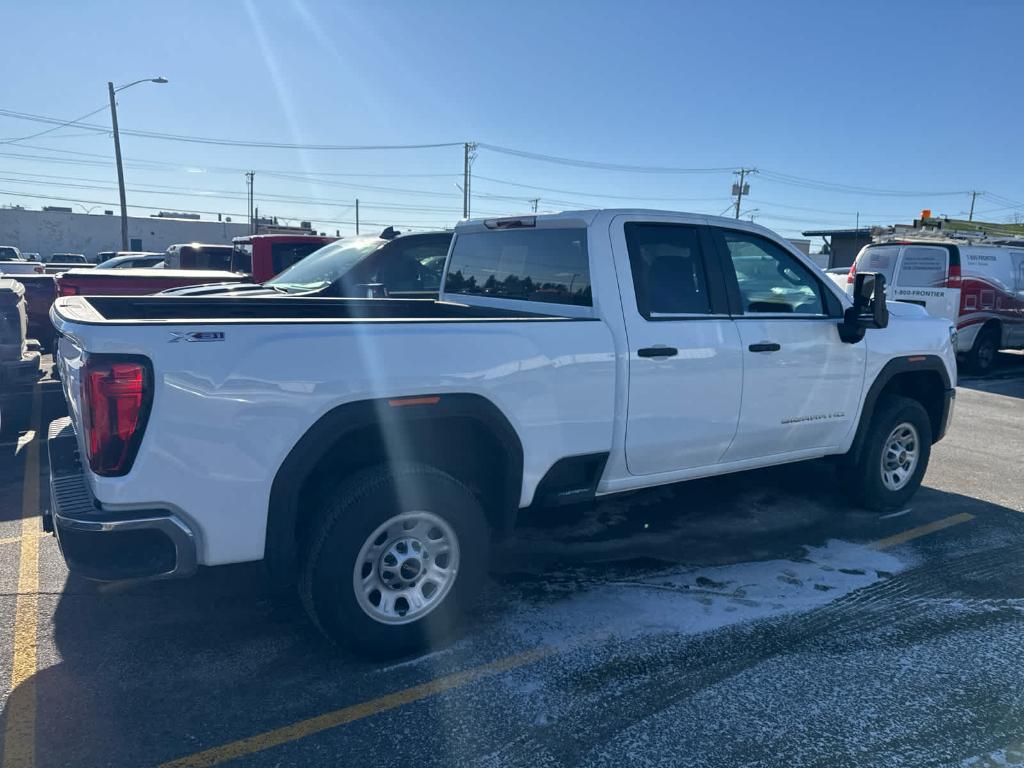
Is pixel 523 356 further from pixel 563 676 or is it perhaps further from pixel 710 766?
pixel 710 766

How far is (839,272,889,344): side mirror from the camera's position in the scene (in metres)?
4.62

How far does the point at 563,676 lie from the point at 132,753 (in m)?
1.69

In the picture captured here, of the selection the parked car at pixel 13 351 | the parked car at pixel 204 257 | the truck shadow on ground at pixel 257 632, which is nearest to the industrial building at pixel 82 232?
the parked car at pixel 204 257

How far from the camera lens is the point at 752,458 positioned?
4.65 m

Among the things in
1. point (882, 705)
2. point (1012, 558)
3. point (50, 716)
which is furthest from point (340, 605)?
point (1012, 558)

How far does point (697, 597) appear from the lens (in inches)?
161

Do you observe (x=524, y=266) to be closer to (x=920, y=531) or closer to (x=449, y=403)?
(x=449, y=403)

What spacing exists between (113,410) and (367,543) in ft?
3.64

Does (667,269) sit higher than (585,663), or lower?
higher

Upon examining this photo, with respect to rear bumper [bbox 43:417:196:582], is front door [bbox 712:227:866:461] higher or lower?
higher

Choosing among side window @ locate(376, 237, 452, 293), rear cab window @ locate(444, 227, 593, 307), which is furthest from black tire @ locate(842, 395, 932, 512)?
side window @ locate(376, 237, 452, 293)

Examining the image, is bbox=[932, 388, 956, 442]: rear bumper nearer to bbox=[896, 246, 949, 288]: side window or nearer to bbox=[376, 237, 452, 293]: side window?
bbox=[376, 237, 452, 293]: side window

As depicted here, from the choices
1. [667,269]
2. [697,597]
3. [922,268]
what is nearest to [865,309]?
[667,269]

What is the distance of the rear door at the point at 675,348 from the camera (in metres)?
3.94
